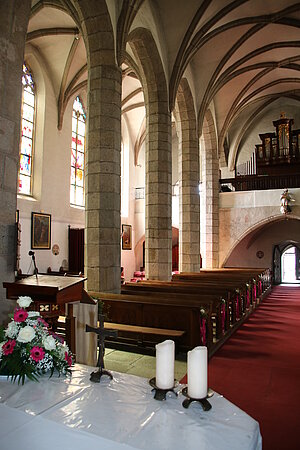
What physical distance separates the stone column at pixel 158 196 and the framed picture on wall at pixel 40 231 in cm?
457

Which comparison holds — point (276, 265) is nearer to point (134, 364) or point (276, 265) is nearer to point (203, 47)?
point (203, 47)

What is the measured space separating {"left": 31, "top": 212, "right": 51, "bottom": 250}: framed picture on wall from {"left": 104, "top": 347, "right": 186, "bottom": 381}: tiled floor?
8.00 meters

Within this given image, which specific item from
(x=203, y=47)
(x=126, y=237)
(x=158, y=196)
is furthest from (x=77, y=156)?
(x=203, y=47)

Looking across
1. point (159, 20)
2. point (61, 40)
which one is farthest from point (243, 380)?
point (61, 40)

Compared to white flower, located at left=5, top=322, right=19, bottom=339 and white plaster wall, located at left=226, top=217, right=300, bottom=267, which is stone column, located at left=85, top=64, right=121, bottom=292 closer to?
white flower, located at left=5, top=322, right=19, bottom=339

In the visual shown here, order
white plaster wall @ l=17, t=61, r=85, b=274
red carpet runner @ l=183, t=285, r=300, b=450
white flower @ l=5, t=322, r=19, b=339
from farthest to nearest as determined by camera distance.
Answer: white plaster wall @ l=17, t=61, r=85, b=274 → red carpet runner @ l=183, t=285, r=300, b=450 → white flower @ l=5, t=322, r=19, b=339

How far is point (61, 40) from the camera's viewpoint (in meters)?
12.8

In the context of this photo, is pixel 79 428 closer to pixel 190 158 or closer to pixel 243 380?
pixel 243 380

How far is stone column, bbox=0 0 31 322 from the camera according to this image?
4336mm

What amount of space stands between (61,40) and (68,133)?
3474mm

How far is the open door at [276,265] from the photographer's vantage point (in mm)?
18422

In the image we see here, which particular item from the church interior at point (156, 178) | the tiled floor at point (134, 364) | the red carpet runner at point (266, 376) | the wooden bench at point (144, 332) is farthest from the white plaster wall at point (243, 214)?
the tiled floor at point (134, 364)

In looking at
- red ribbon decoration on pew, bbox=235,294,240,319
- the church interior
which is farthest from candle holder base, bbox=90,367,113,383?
red ribbon decoration on pew, bbox=235,294,240,319

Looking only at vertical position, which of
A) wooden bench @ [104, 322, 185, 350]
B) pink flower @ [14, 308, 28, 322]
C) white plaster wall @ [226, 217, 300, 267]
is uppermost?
white plaster wall @ [226, 217, 300, 267]
